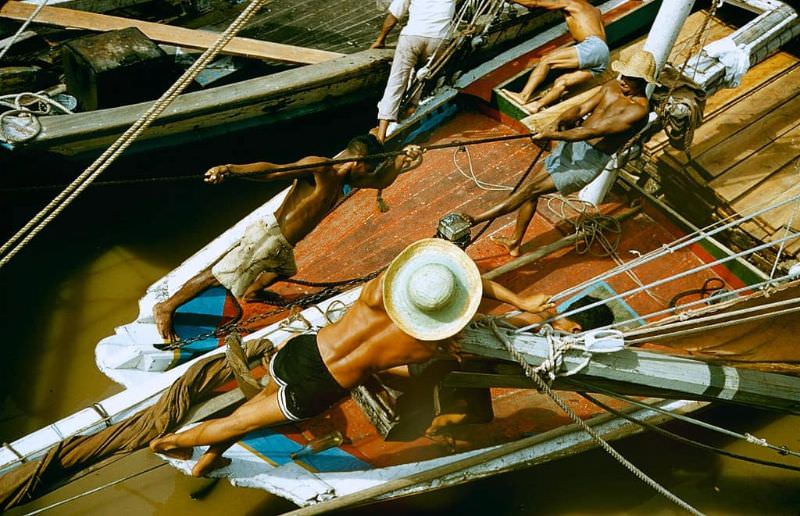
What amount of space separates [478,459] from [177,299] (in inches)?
93.7

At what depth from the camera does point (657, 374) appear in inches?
105

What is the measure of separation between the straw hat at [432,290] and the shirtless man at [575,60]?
3.21 metres

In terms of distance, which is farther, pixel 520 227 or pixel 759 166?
pixel 759 166

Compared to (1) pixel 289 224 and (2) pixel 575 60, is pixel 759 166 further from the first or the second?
(1) pixel 289 224

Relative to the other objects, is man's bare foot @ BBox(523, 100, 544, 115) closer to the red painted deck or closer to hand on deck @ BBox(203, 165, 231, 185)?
the red painted deck

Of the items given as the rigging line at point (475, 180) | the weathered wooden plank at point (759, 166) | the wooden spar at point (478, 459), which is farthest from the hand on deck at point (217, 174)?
the weathered wooden plank at point (759, 166)

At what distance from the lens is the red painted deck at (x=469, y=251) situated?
386 cm

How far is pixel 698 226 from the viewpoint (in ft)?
15.7

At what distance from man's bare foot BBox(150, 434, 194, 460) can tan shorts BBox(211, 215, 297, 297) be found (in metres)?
1.09

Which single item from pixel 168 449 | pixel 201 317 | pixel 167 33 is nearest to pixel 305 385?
pixel 168 449

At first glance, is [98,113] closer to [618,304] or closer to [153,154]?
[153,154]

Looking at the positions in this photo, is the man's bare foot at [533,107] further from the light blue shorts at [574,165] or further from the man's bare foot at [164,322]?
the man's bare foot at [164,322]

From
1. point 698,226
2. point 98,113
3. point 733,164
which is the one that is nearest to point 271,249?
point 98,113

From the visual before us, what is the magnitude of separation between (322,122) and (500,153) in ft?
6.63
